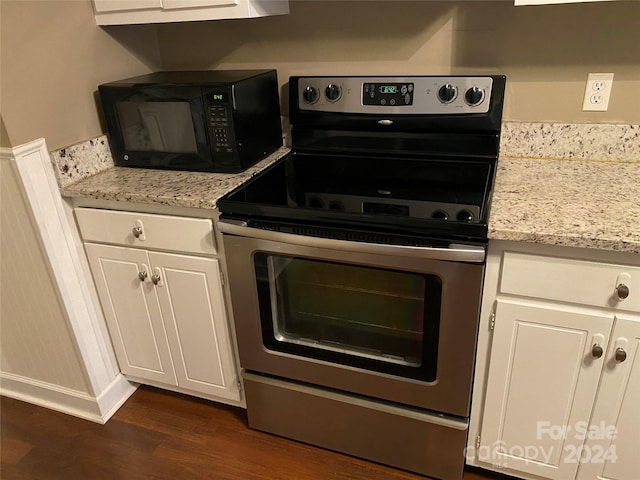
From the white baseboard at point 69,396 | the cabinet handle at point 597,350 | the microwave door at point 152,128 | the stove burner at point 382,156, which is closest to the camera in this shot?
the cabinet handle at point 597,350

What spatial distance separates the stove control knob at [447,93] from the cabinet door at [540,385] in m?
0.70

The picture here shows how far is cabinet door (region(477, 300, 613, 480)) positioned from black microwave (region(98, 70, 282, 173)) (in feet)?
3.15

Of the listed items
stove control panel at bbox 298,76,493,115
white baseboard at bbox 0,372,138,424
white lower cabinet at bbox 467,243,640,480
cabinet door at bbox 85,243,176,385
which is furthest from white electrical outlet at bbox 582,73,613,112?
white baseboard at bbox 0,372,138,424

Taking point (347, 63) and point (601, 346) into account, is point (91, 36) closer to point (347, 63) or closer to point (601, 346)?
point (347, 63)

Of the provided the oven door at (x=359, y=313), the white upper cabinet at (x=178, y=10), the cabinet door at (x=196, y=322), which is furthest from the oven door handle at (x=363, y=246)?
the white upper cabinet at (x=178, y=10)

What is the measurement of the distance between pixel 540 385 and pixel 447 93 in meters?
0.92

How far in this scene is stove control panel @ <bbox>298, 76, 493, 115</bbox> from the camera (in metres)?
1.60

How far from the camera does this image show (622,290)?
1.18 meters

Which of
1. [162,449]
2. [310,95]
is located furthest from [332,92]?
[162,449]

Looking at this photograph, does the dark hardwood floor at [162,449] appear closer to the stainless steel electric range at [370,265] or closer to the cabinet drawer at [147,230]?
the stainless steel electric range at [370,265]

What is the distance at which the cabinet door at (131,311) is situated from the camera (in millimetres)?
1709

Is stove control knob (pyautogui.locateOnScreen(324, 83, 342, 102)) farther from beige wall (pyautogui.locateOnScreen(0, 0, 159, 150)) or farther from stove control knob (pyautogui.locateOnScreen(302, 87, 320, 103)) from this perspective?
beige wall (pyautogui.locateOnScreen(0, 0, 159, 150))

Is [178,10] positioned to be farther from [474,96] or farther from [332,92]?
[474,96]

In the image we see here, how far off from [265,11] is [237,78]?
0.23 meters
